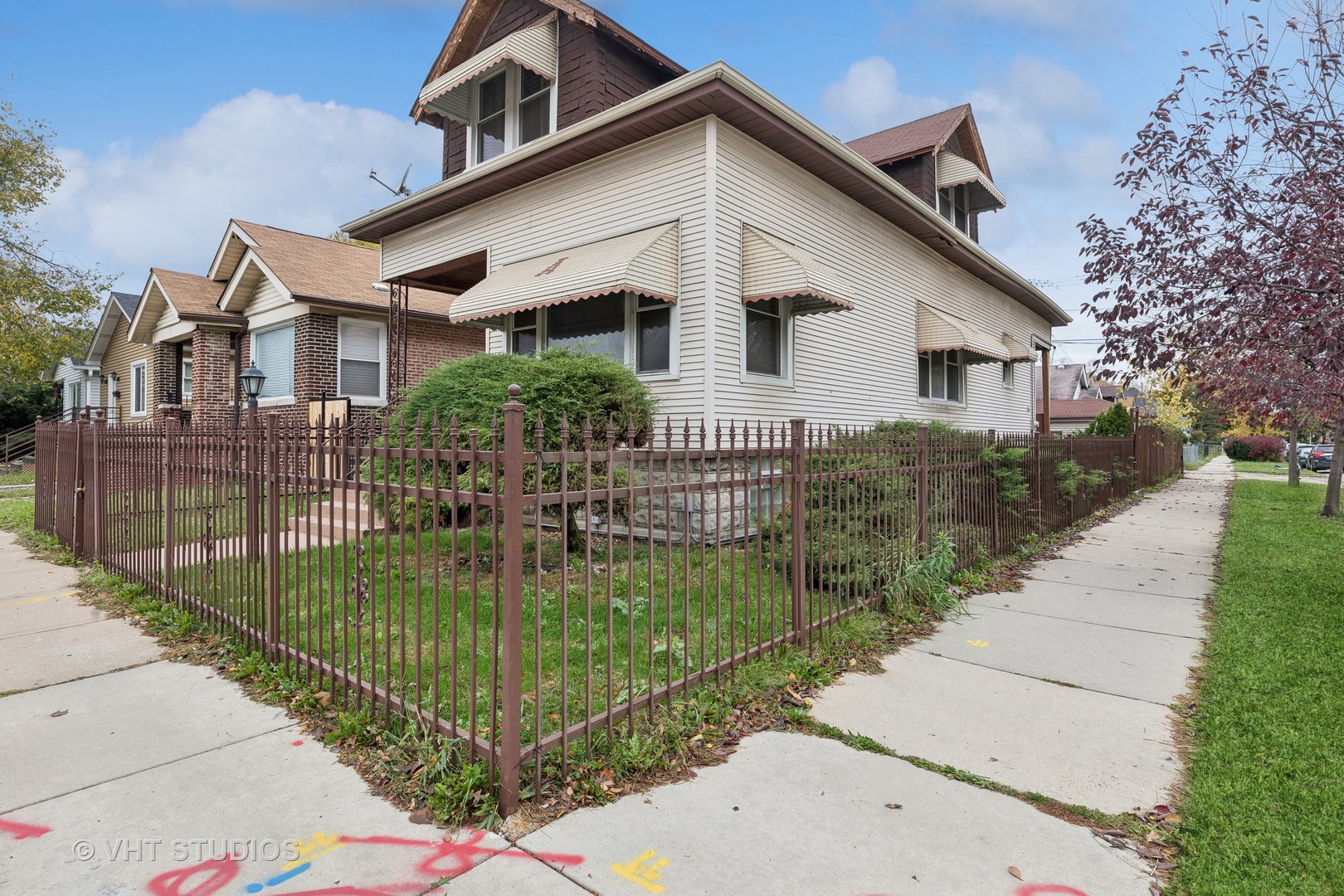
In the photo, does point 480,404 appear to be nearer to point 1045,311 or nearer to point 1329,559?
point 1329,559

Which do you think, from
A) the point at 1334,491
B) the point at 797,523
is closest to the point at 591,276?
the point at 797,523

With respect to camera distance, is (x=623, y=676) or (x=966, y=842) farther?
(x=623, y=676)

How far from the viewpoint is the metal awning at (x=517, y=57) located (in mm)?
10188

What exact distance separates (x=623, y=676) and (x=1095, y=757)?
97.3 inches

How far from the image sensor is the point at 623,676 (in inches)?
160

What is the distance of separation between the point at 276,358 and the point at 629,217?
1042cm

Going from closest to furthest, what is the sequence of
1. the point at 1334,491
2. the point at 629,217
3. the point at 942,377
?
1. the point at 629,217
2. the point at 1334,491
3. the point at 942,377

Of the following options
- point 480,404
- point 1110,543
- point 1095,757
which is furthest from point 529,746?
point 1110,543

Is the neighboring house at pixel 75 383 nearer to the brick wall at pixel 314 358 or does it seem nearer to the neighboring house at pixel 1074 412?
the brick wall at pixel 314 358

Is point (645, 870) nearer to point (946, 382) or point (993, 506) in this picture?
point (993, 506)

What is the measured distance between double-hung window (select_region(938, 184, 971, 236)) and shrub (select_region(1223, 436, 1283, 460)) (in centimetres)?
4870

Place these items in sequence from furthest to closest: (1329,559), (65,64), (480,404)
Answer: (65,64), (1329,559), (480,404)

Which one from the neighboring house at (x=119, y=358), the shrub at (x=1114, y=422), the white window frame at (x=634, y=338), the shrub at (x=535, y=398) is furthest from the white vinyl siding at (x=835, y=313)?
the neighboring house at (x=119, y=358)

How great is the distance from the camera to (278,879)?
7.70ft
